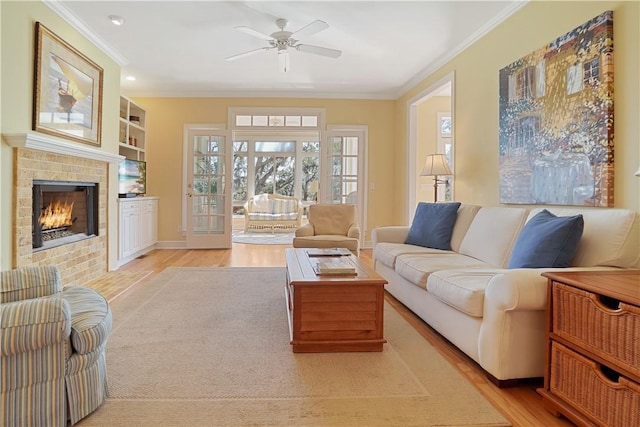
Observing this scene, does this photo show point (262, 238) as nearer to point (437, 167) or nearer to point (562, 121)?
point (437, 167)

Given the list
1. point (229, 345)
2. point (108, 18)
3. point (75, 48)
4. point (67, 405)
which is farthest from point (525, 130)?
point (75, 48)

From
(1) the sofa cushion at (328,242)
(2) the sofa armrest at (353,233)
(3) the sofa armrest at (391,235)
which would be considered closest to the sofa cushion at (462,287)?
(3) the sofa armrest at (391,235)

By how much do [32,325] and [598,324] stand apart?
219 cm

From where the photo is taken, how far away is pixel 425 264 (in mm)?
2936

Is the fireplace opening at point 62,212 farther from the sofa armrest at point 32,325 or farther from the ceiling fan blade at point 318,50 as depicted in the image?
the ceiling fan blade at point 318,50

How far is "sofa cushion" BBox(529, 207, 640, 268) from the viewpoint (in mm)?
2176

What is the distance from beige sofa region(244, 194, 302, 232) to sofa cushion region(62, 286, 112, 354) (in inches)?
299

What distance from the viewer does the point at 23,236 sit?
3205mm

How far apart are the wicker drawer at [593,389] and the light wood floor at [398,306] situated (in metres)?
→ 0.15

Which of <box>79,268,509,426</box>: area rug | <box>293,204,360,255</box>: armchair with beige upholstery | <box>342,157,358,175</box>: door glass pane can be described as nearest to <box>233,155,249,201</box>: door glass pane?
<box>342,157,358,175</box>: door glass pane

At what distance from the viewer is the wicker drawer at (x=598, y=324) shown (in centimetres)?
142

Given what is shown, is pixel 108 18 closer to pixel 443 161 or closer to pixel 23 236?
pixel 23 236

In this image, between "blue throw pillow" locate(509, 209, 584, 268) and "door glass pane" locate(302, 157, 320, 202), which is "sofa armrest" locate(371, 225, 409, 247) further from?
"door glass pane" locate(302, 157, 320, 202)

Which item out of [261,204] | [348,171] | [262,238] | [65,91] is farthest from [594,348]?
[261,204]
